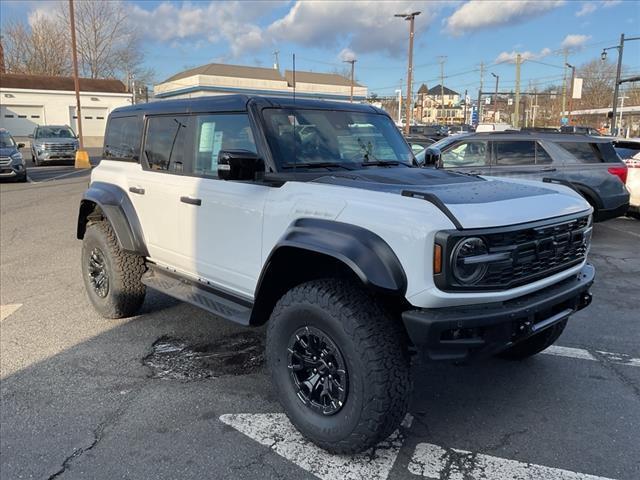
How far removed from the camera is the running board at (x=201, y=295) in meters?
3.62

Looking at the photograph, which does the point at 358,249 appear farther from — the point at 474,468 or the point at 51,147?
the point at 51,147

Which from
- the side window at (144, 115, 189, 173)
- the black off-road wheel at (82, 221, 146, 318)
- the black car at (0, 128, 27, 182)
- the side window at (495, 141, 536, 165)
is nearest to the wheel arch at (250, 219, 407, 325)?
the side window at (144, 115, 189, 173)

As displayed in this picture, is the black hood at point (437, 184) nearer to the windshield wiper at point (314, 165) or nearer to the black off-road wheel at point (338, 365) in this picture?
the windshield wiper at point (314, 165)

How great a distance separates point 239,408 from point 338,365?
100 cm

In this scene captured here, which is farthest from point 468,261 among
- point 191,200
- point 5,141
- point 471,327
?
point 5,141

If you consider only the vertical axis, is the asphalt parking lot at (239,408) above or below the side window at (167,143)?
below

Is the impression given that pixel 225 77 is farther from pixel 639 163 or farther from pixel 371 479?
pixel 371 479

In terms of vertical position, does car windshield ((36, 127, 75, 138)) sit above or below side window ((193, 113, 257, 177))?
above

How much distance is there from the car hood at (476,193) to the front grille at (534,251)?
8 cm

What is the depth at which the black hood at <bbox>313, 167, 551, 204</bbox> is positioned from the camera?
9.82ft

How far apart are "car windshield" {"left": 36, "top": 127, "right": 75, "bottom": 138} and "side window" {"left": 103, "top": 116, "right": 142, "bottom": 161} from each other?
71.6 feet

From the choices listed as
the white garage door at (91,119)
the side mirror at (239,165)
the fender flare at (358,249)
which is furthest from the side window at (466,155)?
the white garage door at (91,119)

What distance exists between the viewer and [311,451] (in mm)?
3045

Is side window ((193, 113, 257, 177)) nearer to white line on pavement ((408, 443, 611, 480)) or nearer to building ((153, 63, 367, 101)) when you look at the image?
white line on pavement ((408, 443, 611, 480))
